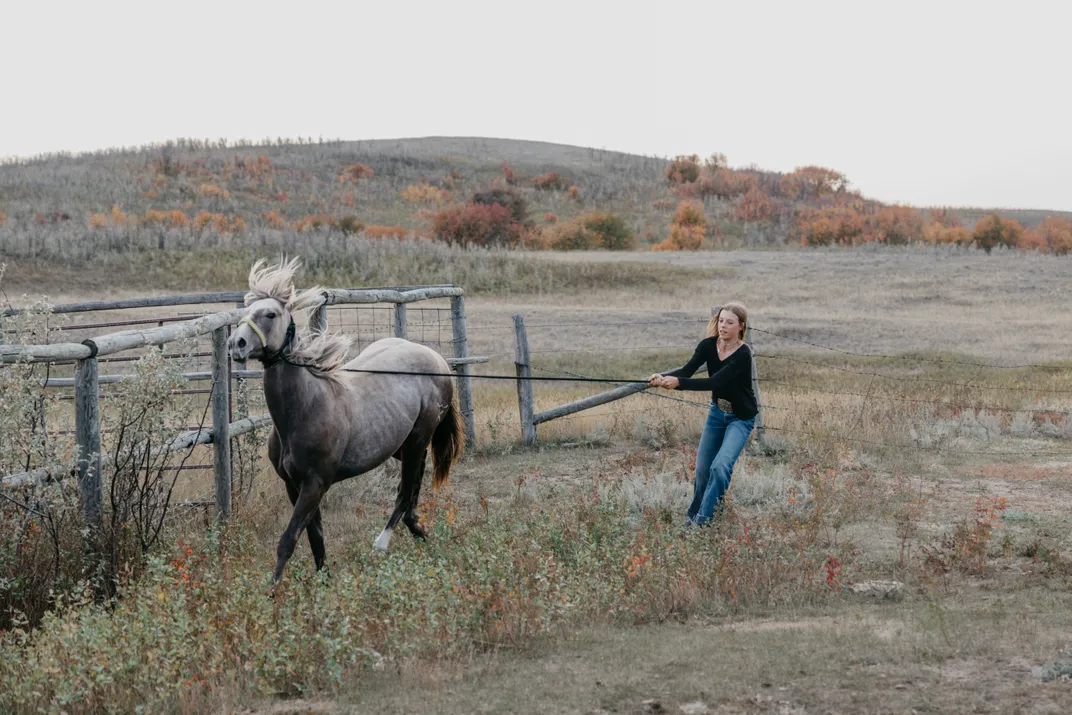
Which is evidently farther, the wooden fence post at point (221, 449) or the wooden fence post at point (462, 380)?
the wooden fence post at point (462, 380)

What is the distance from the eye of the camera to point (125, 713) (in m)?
5.00

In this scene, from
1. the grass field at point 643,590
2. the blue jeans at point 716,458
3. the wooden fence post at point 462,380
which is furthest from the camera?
Result: the wooden fence post at point 462,380

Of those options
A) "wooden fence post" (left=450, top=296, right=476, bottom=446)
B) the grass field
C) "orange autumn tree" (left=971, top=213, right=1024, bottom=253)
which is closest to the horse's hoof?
the grass field

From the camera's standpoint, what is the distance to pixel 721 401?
8.29 m

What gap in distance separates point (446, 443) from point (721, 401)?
256 cm

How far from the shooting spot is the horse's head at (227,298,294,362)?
631 centimetres

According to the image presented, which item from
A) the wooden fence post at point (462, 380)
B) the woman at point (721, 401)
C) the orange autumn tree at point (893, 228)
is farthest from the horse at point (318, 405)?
the orange autumn tree at point (893, 228)

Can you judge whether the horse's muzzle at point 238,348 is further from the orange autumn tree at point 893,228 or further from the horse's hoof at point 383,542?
the orange autumn tree at point 893,228

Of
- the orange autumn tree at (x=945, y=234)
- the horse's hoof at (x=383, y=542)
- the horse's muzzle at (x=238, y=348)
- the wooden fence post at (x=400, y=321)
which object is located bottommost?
the horse's hoof at (x=383, y=542)

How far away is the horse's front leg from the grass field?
0.71 feet

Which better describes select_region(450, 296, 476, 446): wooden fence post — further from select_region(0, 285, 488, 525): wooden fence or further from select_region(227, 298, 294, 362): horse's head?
select_region(227, 298, 294, 362): horse's head

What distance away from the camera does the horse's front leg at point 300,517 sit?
22.4 ft

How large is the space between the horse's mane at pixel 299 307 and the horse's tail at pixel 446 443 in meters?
2.05

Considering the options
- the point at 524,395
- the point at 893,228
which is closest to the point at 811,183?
the point at 893,228
